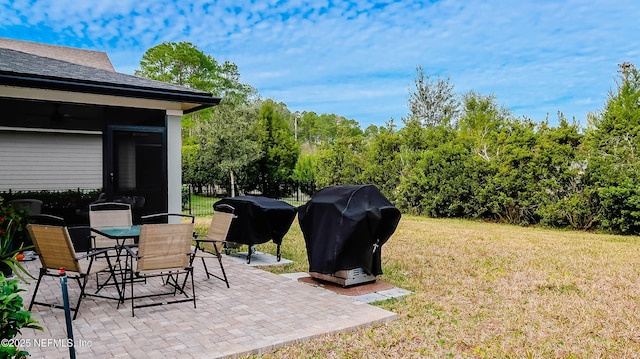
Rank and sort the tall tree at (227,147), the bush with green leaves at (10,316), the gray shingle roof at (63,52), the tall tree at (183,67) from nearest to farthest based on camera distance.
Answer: the bush with green leaves at (10,316)
the tall tree at (227,147)
the gray shingle roof at (63,52)
the tall tree at (183,67)

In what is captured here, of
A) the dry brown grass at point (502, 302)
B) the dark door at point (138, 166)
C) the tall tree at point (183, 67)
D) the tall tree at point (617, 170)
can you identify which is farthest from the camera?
the tall tree at point (183, 67)

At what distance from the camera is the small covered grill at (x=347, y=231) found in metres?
5.36

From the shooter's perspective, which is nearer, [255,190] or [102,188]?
[102,188]

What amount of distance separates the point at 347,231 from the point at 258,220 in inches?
94.1

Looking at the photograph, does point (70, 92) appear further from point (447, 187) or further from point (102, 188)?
point (447, 187)

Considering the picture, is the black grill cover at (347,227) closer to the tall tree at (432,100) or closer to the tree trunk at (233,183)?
the tree trunk at (233,183)

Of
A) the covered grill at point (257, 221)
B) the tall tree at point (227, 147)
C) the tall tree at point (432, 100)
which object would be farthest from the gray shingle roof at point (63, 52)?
the tall tree at point (432, 100)

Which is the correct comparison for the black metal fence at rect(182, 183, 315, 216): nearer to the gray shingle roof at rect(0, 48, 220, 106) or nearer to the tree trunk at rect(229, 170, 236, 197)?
the tree trunk at rect(229, 170, 236, 197)

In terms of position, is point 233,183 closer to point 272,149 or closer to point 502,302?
point 272,149

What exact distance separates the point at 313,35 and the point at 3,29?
15702 millimetres

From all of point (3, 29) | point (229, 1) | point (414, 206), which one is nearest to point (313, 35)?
point (229, 1)

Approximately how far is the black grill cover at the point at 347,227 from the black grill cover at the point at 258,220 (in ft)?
5.09

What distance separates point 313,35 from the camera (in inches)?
800

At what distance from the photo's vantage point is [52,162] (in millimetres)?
8445
